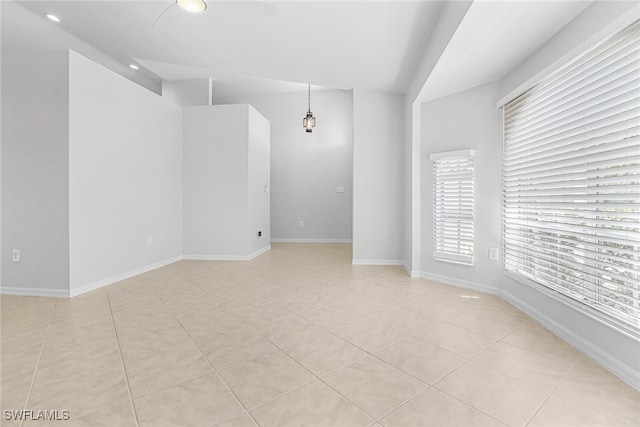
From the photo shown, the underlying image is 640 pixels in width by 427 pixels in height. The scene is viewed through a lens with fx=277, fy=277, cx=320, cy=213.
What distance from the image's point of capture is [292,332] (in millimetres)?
2098

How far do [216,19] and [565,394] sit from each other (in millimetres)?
4155

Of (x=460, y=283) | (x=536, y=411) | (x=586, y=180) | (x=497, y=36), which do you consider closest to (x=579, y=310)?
(x=586, y=180)

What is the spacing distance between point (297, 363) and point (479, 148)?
287cm

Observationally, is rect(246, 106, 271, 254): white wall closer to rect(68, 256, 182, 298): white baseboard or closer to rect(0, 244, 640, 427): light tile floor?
rect(68, 256, 182, 298): white baseboard

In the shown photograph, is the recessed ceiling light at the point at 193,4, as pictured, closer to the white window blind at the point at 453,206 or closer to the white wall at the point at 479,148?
the white wall at the point at 479,148

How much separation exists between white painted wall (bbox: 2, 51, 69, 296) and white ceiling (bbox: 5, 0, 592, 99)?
98 cm

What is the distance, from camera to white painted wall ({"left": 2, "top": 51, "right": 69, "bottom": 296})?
9.42 feet

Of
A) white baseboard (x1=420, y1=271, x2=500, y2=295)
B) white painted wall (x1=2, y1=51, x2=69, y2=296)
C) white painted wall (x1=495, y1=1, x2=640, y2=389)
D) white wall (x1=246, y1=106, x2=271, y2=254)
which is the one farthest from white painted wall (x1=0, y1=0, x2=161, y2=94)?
white baseboard (x1=420, y1=271, x2=500, y2=295)

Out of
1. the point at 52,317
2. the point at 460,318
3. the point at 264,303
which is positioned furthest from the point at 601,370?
the point at 52,317

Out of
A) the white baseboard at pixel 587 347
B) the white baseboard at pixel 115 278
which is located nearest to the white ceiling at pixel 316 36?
the white baseboard at pixel 587 347

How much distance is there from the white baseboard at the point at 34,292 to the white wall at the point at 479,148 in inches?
166

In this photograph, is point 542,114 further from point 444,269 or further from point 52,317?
point 52,317

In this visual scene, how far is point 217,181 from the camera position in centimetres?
484

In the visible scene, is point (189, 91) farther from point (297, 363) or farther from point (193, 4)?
point (297, 363)
